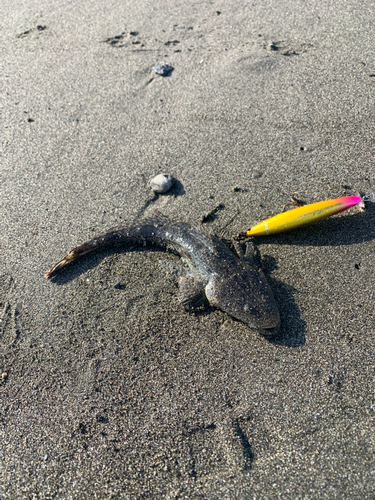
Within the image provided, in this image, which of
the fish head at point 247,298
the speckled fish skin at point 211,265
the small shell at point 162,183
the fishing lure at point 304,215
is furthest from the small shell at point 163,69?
the fish head at point 247,298

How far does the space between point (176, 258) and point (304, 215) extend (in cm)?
113

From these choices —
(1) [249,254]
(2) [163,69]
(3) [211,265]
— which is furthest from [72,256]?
(2) [163,69]

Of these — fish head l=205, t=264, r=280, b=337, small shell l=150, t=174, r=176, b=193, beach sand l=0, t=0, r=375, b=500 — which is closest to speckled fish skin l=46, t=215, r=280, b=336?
fish head l=205, t=264, r=280, b=337

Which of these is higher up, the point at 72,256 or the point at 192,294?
the point at 72,256

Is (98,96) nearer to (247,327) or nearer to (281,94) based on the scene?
(281,94)

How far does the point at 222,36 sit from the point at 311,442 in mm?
4595

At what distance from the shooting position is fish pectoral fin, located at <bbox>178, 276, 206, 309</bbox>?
2834 millimetres

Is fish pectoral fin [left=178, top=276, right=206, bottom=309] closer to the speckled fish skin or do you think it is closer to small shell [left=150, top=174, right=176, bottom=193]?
the speckled fish skin

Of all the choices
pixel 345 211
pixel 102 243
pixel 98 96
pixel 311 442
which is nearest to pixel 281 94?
pixel 345 211

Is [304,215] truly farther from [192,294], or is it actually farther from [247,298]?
[192,294]

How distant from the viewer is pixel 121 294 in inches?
117

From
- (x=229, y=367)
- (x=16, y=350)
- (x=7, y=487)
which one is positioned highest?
(x=16, y=350)

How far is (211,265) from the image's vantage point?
2936 millimetres

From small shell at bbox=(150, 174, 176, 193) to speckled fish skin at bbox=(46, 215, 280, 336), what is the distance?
352mm
